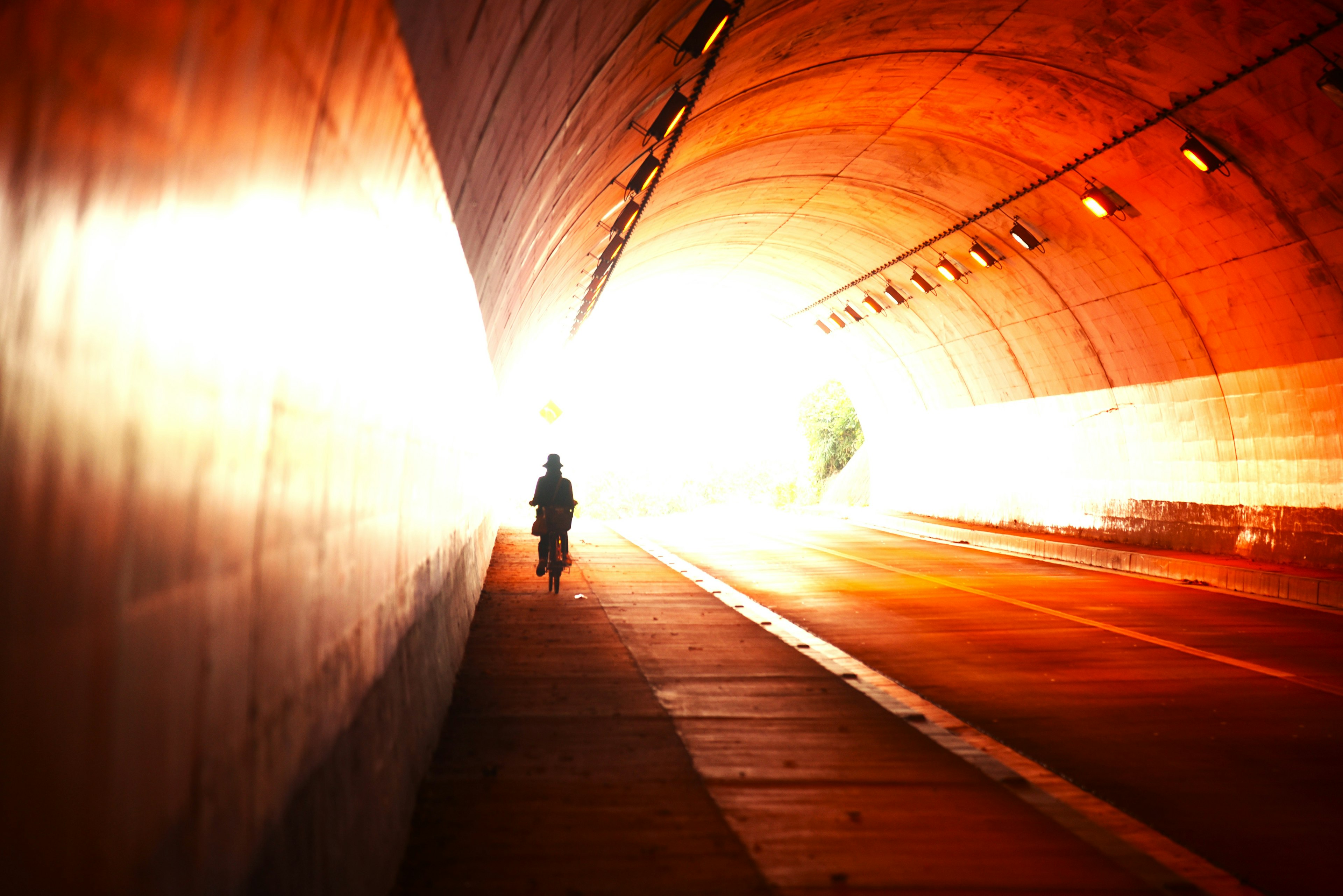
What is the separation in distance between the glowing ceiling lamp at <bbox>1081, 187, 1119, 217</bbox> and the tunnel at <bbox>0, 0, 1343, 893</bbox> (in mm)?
55

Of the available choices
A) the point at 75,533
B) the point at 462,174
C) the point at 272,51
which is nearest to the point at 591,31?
the point at 462,174

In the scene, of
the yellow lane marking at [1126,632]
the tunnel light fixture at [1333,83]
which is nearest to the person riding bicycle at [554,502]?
the yellow lane marking at [1126,632]

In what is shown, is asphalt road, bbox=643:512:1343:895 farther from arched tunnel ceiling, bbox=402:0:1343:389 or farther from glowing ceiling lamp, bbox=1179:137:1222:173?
glowing ceiling lamp, bbox=1179:137:1222:173

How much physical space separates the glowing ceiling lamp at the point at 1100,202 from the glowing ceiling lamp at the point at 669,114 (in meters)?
7.97

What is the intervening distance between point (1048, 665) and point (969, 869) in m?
5.66

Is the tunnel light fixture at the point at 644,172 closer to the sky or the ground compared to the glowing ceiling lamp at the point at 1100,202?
closer to the ground

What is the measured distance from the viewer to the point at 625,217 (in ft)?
49.3

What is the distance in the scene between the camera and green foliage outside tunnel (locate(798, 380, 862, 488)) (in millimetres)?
50688

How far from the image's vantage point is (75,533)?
1.66 meters

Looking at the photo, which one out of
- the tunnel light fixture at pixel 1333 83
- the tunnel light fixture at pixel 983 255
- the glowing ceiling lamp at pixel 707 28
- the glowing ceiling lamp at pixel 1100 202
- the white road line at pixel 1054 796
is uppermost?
the tunnel light fixture at pixel 983 255

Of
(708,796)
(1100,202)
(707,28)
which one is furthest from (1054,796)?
(1100,202)

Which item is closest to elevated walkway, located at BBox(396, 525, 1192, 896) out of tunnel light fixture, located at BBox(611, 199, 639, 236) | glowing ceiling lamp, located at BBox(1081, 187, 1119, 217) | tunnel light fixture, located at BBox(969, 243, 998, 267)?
tunnel light fixture, located at BBox(611, 199, 639, 236)

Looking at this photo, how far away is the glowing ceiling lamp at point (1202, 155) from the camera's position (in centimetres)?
1376

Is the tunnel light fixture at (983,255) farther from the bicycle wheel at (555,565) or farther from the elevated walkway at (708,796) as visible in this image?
the elevated walkway at (708,796)
